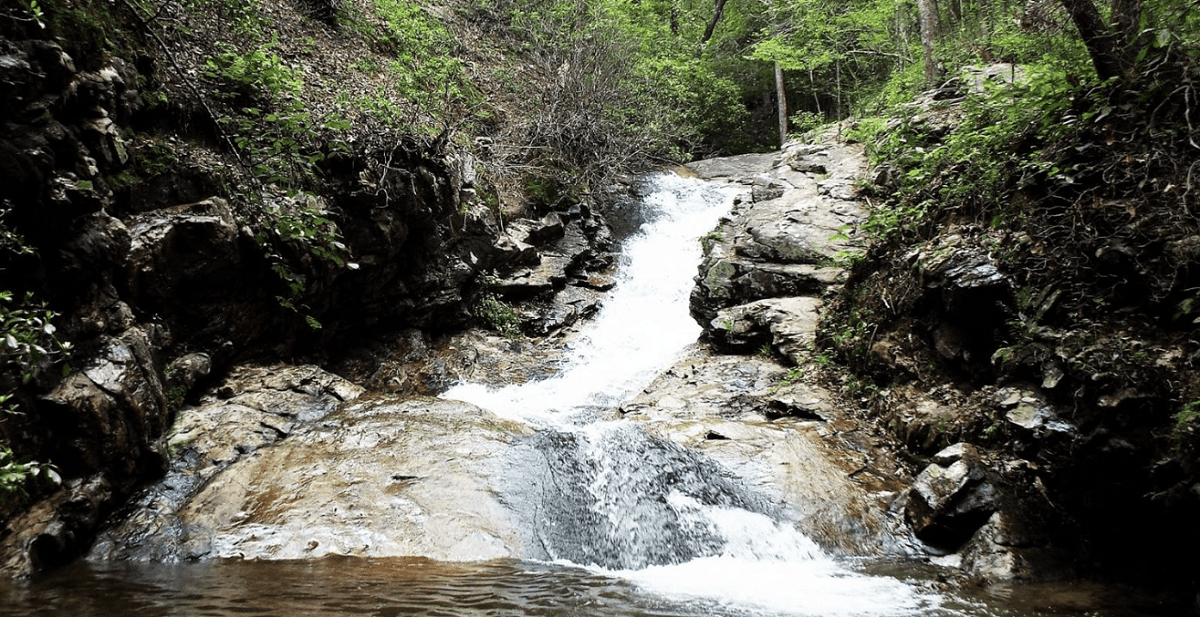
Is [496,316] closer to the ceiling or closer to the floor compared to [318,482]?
closer to the ceiling

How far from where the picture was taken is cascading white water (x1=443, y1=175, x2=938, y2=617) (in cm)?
486

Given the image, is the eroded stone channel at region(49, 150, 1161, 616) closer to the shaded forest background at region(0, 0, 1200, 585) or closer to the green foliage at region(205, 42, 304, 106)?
the shaded forest background at region(0, 0, 1200, 585)

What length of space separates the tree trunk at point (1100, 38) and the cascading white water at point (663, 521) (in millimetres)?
5379

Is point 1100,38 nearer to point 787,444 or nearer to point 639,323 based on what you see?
point 787,444

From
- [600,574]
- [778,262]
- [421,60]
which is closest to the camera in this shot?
[600,574]

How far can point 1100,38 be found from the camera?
5809mm

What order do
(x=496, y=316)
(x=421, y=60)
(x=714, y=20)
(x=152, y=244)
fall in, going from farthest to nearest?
(x=714, y=20)
(x=421, y=60)
(x=496, y=316)
(x=152, y=244)

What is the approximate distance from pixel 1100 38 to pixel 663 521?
640 cm

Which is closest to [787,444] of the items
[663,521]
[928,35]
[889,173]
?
[663,521]

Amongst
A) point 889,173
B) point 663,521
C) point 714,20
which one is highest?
point 714,20

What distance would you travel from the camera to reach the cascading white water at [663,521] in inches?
191

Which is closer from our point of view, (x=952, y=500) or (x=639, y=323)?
(x=952, y=500)

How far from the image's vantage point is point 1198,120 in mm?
5371

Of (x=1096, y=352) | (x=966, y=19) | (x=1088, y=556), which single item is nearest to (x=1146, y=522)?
(x=1088, y=556)
